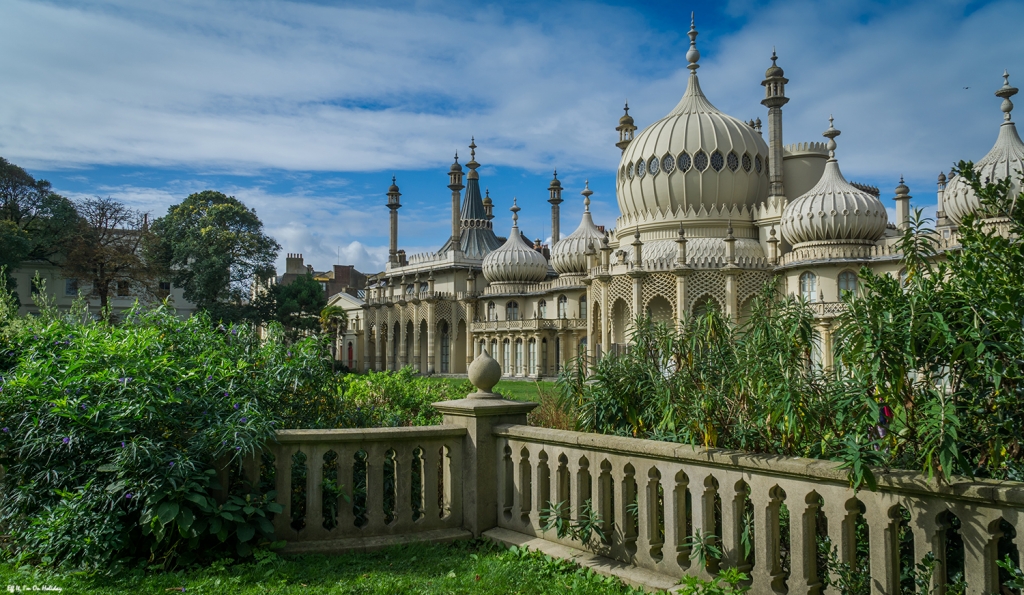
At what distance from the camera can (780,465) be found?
4.49 m

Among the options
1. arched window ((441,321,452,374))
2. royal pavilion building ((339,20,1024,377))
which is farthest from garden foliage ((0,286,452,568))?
arched window ((441,321,452,374))

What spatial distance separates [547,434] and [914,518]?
2744 mm

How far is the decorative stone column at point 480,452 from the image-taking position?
6.45 m

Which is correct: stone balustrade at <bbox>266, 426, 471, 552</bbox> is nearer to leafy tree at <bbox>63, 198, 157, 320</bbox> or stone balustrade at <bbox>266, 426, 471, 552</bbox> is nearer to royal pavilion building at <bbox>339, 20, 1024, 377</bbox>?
royal pavilion building at <bbox>339, 20, 1024, 377</bbox>

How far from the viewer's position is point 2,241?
40.0 m

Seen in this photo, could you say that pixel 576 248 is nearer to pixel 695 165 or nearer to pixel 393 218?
pixel 695 165

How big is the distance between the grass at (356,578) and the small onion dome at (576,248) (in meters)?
38.6

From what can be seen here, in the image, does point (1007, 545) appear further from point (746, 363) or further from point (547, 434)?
point (547, 434)

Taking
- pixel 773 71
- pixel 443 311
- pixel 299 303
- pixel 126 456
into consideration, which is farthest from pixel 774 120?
pixel 126 456

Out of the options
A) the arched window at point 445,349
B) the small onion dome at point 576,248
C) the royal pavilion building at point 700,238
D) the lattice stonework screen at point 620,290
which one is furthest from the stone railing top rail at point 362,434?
the arched window at point 445,349

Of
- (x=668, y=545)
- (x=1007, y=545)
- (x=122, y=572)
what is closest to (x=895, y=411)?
(x=1007, y=545)

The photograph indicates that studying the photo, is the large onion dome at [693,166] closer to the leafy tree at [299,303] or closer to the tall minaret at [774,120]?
the tall minaret at [774,120]

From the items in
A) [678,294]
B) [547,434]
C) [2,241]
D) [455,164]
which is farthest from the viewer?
[455,164]

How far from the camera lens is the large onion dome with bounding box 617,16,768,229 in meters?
35.8
